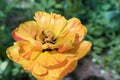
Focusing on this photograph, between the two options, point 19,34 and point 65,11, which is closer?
point 19,34

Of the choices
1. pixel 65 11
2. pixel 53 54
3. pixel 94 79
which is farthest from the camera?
pixel 65 11

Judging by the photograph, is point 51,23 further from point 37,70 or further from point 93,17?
point 93,17

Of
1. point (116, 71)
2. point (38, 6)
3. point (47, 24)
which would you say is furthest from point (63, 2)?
point (47, 24)

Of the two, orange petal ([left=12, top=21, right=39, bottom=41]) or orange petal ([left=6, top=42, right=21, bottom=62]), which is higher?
orange petal ([left=12, top=21, right=39, bottom=41])

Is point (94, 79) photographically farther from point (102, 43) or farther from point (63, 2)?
point (63, 2)

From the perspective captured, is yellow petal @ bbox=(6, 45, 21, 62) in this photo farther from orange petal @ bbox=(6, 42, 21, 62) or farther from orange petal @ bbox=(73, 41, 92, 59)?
orange petal @ bbox=(73, 41, 92, 59)

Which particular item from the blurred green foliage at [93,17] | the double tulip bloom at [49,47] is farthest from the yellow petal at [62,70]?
the blurred green foliage at [93,17]

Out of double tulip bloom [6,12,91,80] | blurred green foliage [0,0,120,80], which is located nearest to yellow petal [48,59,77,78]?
double tulip bloom [6,12,91,80]
